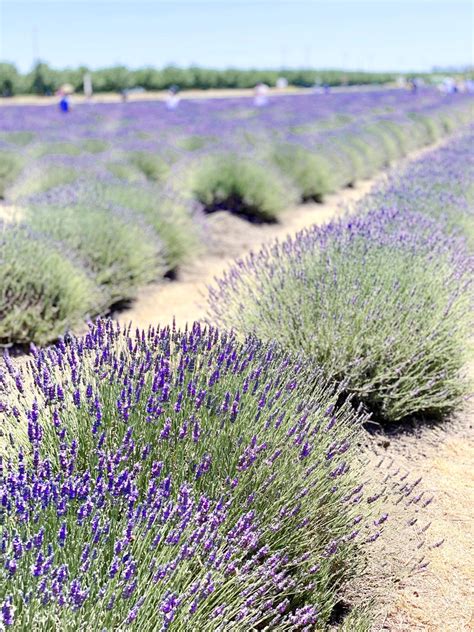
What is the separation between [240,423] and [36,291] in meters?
3.06

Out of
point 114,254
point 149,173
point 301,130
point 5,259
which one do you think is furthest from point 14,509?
point 301,130

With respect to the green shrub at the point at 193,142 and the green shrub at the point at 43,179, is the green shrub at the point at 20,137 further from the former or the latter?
the green shrub at the point at 43,179

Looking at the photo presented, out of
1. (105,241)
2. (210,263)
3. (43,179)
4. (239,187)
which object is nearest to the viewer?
(105,241)

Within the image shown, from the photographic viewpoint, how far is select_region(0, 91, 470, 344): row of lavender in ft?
16.3

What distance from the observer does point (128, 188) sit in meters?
7.49

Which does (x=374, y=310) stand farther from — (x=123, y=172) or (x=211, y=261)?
(x=123, y=172)

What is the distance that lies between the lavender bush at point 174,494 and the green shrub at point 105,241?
3.23 meters

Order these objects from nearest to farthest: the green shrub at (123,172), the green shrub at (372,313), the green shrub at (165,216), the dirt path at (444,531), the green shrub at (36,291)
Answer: the dirt path at (444,531), the green shrub at (372,313), the green shrub at (36,291), the green shrub at (165,216), the green shrub at (123,172)

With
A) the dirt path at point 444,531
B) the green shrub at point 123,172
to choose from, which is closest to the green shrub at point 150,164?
the green shrub at point 123,172

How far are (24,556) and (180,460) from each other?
→ 0.67 meters

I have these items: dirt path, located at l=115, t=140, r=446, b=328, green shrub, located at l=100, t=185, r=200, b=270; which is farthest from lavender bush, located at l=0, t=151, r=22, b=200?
green shrub, located at l=100, t=185, r=200, b=270

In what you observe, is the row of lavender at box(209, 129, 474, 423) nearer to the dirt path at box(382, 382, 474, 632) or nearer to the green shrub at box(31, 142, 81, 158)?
the dirt path at box(382, 382, 474, 632)

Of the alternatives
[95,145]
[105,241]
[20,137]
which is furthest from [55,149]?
[105,241]

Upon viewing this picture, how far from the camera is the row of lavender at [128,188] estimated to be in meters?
4.96
